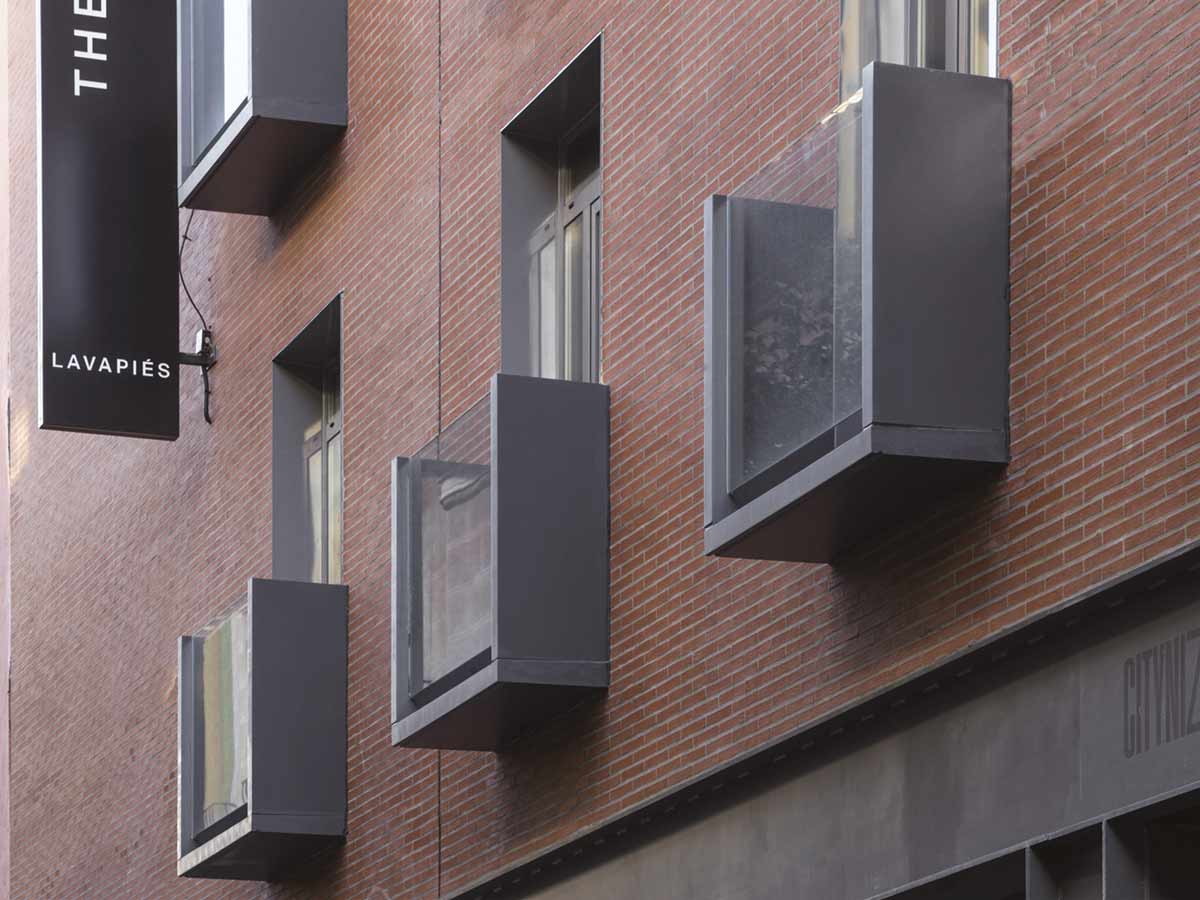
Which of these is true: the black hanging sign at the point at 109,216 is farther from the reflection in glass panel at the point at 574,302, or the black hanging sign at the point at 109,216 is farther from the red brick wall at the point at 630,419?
the reflection in glass panel at the point at 574,302

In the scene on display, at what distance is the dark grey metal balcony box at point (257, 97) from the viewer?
1852cm

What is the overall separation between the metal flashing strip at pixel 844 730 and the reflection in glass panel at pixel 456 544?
120cm

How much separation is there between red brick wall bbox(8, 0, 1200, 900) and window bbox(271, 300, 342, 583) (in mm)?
175

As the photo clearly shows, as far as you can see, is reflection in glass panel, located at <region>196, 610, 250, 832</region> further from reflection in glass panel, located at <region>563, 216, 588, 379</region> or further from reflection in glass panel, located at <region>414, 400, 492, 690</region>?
reflection in glass panel, located at <region>563, 216, 588, 379</region>

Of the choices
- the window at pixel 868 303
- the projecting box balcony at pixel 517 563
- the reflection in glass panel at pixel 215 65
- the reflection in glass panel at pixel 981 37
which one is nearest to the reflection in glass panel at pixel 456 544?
the projecting box balcony at pixel 517 563

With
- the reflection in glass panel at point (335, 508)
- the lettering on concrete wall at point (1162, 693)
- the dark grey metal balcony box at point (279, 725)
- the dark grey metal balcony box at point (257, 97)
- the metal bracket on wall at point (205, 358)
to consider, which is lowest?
the lettering on concrete wall at point (1162, 693)

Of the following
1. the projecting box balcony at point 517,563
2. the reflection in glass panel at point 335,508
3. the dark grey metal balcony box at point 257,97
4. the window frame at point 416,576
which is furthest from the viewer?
the reflection in glass panel at point 335,508

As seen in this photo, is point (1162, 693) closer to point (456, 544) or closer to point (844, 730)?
point (844, 730)

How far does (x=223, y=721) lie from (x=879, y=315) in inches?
328

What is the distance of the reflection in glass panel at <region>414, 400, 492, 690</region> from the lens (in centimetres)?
1412

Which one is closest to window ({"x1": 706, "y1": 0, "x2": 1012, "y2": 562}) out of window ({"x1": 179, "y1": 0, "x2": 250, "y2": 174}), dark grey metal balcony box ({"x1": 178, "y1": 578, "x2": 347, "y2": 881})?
dark grey metal balcony box ({"x1": 178, "y1": 578, "x2": 347, "y2": 881})

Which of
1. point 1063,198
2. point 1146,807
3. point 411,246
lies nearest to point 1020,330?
point 1063,198

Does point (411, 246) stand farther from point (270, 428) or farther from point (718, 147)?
point (718, 147)

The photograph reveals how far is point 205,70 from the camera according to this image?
1983 centimetres
